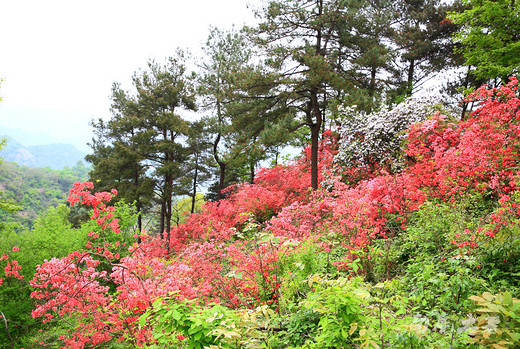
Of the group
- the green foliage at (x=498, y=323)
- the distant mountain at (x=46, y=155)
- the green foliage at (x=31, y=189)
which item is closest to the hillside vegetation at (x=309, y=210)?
the green foliage at (x=498, y=323)

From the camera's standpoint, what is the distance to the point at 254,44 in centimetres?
1021

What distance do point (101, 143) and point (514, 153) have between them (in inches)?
977

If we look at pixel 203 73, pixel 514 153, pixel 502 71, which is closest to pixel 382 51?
pixel 502 71

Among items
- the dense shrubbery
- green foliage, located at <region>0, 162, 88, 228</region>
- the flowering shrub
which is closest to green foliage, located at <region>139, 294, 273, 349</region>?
the dense shrubbery

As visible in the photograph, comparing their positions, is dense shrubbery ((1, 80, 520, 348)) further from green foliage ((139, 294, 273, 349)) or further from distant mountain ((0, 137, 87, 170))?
distant mountain ((0, 137, 87, 170))

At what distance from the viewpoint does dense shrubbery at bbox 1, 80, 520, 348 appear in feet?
6.77

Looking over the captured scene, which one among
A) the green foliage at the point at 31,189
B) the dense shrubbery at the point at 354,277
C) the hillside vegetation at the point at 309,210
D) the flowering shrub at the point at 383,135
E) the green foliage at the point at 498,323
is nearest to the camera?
the green foliage at the point at 498,323

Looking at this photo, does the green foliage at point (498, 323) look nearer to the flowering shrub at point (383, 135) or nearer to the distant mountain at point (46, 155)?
the flowering shrub at point (383, 135)

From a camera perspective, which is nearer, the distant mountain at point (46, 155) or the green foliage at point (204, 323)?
the green foliage at point (204, 323)

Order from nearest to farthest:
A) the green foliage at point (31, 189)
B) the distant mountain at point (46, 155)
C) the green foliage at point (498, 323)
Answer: the green foliage at point (498, 323) → the green foliage at point (31, 189) → the distant mountain at point (46, 155)

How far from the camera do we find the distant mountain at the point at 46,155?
118 metres

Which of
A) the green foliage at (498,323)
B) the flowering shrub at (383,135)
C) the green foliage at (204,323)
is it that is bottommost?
the green foliage at (204,323)

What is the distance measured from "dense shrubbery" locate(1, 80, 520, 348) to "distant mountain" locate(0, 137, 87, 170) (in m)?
129

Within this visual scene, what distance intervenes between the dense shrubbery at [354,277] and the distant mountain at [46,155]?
129259 mm
